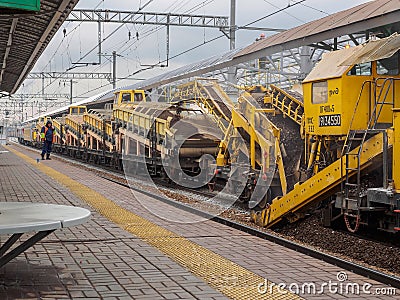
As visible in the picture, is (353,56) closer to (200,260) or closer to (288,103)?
(288,103)

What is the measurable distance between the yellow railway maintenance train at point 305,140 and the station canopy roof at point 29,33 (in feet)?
14.2

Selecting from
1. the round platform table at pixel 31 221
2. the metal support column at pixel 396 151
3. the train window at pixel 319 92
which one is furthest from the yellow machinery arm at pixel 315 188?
the round platform table at pixel 31 221

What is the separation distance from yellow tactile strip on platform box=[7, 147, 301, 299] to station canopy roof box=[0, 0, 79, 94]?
12.9 ft

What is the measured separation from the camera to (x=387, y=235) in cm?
964

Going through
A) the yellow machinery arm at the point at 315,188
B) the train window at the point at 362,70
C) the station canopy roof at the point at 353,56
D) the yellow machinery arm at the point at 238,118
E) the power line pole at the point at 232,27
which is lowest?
the yellow machinery arm at the point at 315,188

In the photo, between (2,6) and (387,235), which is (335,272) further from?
(2,6)

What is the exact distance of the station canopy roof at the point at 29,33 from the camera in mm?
12930

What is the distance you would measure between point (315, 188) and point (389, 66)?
2.36 m

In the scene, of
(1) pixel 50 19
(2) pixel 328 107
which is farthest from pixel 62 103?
(2) pixel 328 107

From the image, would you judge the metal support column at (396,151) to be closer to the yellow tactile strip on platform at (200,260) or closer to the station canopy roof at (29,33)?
the yellow tactile strip on platform at (200,260)

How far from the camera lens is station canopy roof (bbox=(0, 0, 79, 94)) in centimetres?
1293

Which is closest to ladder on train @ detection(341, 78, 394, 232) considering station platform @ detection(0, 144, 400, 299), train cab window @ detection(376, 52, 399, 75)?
train cab window @ detection(376, 52, 399, 75)

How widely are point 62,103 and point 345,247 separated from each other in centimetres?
6773

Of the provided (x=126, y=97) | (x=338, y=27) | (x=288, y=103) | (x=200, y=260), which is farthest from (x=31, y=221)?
(x=126, y=97)
